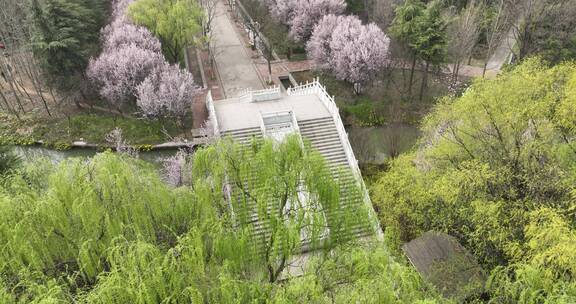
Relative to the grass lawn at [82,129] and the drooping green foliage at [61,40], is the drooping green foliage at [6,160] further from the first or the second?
the drooping green foliage at [61,40]

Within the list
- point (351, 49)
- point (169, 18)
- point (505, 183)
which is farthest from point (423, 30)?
point (169, 18)

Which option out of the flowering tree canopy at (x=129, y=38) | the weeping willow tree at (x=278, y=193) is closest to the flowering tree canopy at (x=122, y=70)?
the flowering tree canopy at (x=129, y=38)

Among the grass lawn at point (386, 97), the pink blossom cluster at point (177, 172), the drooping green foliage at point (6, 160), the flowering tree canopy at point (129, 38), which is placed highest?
the flowering tree canopy at point (129, 38)

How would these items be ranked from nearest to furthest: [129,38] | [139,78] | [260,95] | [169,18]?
[260,95], [139,78], [129,38], [169,18]

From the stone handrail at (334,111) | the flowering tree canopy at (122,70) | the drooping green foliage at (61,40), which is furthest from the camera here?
the flowering tree canopy at (122,70)

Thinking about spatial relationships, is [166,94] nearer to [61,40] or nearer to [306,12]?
[61,40]
